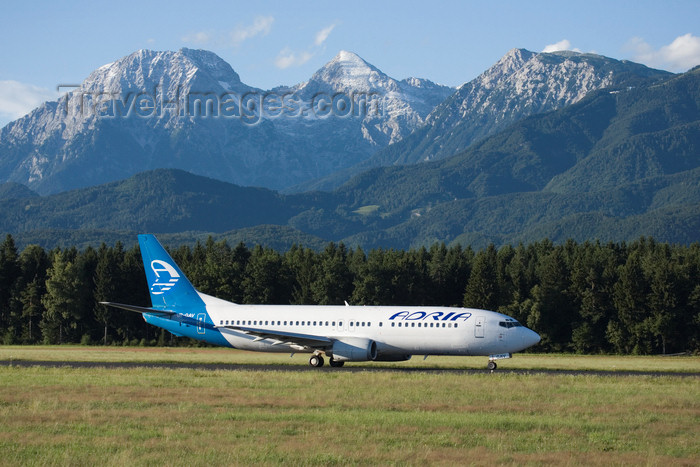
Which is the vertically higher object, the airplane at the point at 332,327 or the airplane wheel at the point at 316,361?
the airplane at the point at 332,327

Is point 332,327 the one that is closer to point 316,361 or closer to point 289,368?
point 316,361

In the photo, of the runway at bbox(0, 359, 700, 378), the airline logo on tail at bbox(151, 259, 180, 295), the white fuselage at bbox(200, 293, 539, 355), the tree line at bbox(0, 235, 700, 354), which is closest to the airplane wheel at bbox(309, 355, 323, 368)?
the runway at bbox(0, 359, 700, 378)

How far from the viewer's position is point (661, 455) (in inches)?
864

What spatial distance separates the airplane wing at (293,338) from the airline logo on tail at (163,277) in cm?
659

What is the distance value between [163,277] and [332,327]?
11.6 meters

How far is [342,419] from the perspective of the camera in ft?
88.6

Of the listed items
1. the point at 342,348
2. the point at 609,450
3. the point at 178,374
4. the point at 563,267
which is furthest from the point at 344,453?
the point at 563,267

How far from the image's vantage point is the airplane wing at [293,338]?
49.6m

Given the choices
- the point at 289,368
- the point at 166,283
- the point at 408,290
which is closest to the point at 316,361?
the point at 289,368

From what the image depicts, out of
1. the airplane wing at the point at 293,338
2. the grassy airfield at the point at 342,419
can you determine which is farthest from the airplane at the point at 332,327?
the grassy airfield at the point at 342,419

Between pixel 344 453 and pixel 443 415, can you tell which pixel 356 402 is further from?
pixel 344 453

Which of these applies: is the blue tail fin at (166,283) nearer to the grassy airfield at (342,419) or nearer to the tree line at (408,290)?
the grassy airfield at (342,419)

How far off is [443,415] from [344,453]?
7.58m

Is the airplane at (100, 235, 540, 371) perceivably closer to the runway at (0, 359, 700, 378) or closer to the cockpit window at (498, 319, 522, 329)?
the cockpit window at (498, 319, 522, 329)
